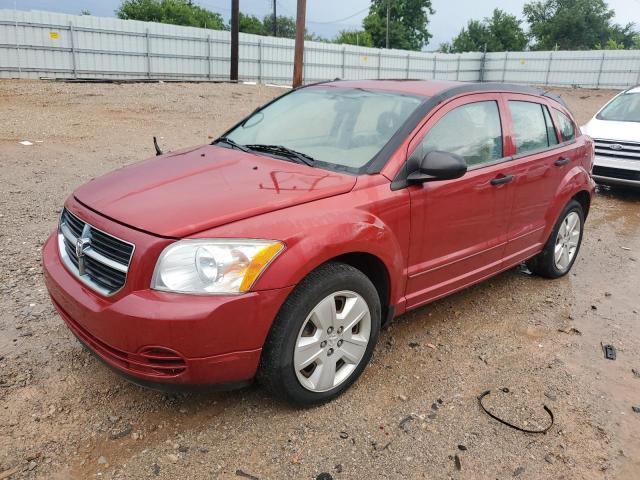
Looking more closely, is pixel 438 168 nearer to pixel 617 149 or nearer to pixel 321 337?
pixel 321 337

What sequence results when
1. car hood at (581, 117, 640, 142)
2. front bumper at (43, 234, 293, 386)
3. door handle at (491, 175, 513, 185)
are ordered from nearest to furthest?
front bumper at (43, 234, 293, 386) < door handle at (491, 175, 513, 185) < car hood at (581, 117, 640, 142)

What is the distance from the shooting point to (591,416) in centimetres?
292

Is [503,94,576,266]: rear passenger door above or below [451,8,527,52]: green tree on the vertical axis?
below

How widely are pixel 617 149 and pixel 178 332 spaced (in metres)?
8.20

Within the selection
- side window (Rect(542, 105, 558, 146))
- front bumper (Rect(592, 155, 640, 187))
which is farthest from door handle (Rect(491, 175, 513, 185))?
front bumper (Rect(592, 155, 640, 187))

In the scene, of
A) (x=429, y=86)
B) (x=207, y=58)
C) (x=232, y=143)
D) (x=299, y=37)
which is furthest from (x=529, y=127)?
(x=207, y=58)

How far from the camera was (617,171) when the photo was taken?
8328 mm

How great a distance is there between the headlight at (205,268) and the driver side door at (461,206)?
1.19 meters

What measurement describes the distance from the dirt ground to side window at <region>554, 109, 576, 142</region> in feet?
4.29

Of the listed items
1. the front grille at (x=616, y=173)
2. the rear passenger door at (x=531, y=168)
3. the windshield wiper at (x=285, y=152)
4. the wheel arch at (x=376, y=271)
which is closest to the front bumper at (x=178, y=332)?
the wheel arch at (x=376, y=271)

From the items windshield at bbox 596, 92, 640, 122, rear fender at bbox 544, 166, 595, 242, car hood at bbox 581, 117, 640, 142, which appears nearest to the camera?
rear fender at bbox 544, 166, 595, 242

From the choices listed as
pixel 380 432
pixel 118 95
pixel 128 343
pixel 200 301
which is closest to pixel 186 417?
pixel 128 343

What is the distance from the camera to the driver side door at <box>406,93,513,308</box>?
3.23 m

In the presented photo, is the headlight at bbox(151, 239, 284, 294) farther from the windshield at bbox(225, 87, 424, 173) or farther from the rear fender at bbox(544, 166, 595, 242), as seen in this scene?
the rear fender at bbox(544, 166, 595, 242)
